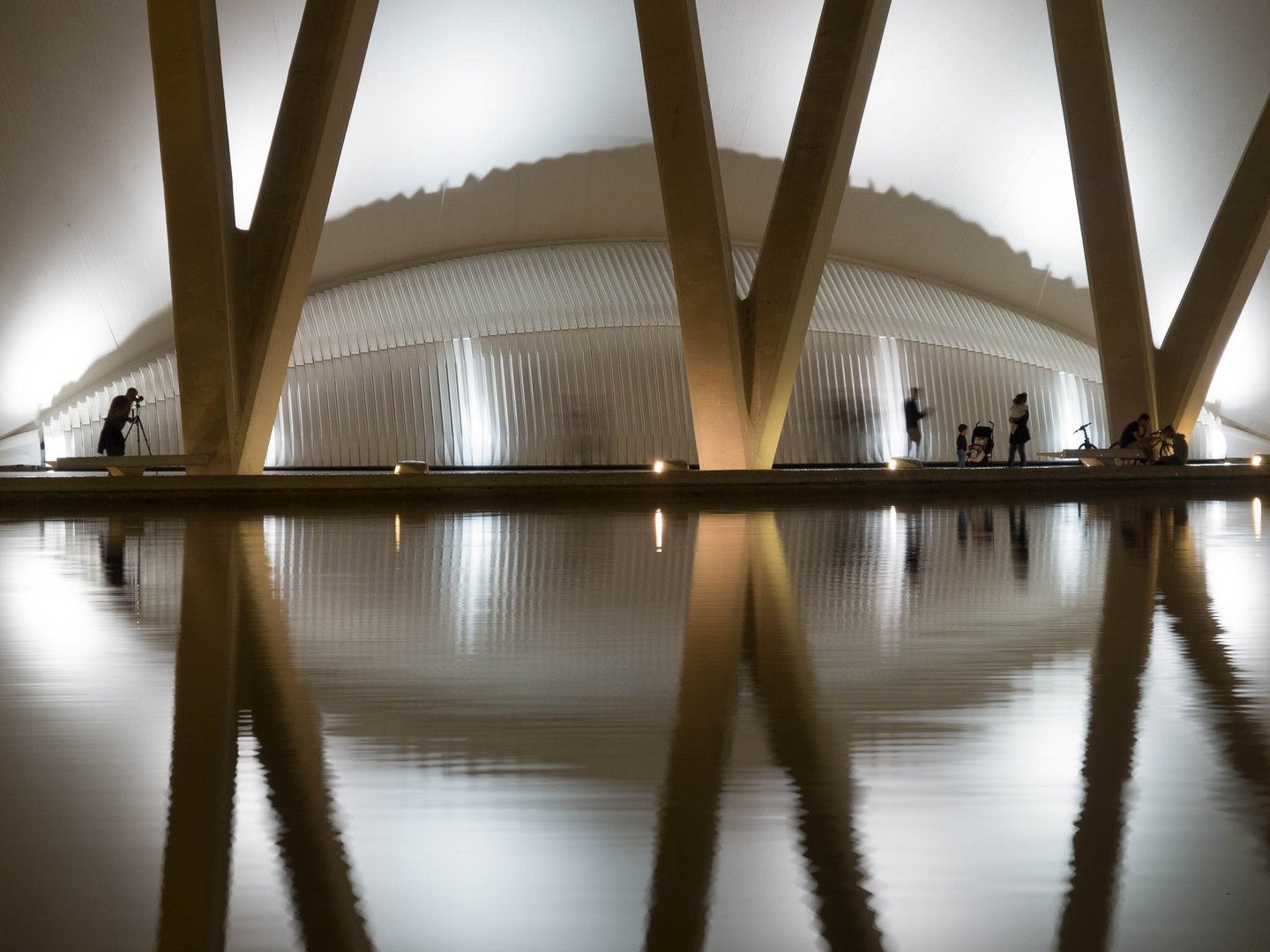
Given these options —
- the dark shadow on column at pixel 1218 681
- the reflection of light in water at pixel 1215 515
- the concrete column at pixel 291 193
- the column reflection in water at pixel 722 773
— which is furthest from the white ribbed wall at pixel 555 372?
the column reflection in water at pixel 722 773

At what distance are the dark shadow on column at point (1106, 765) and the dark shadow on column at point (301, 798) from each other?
657mm

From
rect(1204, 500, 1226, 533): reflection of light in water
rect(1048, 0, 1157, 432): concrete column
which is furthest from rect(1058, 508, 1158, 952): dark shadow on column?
rect(1048, 0, 1157, 432): concrete column

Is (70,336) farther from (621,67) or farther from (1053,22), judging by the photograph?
(1053,22)

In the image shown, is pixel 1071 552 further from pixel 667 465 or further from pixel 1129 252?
pixel 1129 252

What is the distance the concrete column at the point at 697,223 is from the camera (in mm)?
13078

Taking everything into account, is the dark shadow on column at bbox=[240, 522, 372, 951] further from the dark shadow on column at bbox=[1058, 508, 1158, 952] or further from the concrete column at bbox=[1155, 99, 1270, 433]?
the concrete column at bbox=[1155, 99, 1270, 433]

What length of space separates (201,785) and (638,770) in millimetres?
574

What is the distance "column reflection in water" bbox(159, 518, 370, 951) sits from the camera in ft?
3.91

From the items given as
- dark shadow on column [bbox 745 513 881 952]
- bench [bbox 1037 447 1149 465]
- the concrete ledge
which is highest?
bench [bbox 1037 447 1149 465]

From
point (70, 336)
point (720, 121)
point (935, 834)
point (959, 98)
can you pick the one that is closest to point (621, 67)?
point (720, 121)

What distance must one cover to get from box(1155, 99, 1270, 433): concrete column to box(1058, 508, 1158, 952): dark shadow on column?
1354cm

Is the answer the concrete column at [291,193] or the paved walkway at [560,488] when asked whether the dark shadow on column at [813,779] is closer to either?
the paved walkway at [560,488]

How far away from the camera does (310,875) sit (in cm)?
129

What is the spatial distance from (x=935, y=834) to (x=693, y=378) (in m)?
12.4
